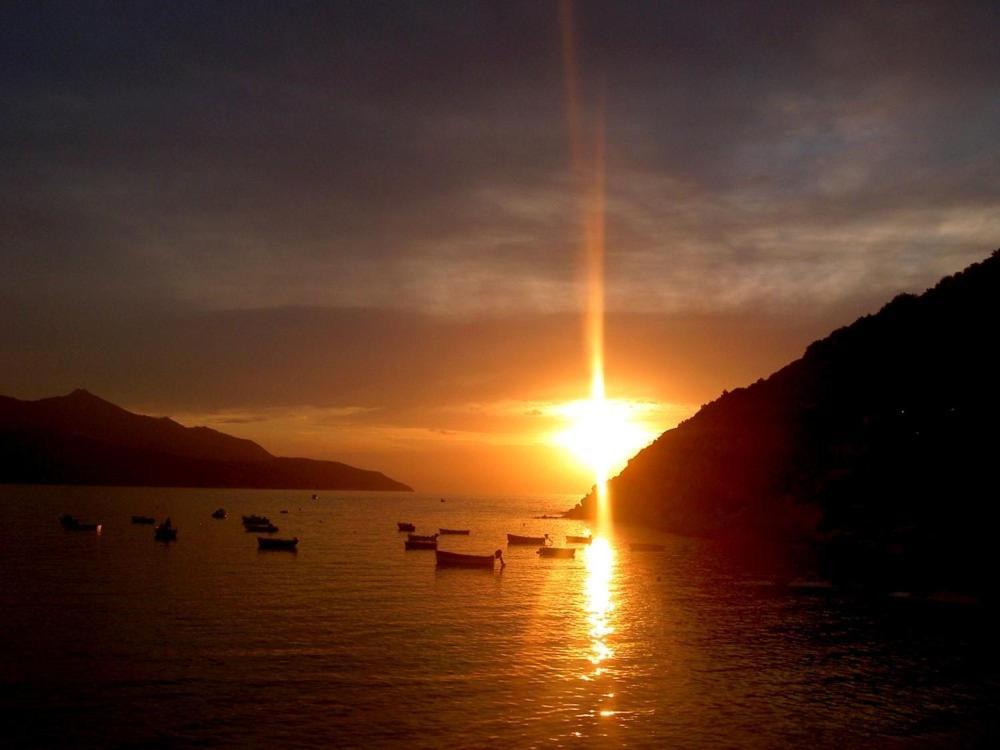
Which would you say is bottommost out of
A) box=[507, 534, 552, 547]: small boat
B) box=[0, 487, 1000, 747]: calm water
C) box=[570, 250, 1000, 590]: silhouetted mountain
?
box=[507, 534, 552, 547]: small boat

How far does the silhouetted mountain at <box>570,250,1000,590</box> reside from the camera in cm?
9638

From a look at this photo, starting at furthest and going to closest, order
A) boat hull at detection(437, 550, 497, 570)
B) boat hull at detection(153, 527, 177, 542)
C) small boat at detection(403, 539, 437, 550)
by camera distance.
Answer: small boat at detection(403, 539, 437, 550), boat hull at detection(153, 527, 177, 542), boat hull at detection(437, 550, 497, 570)

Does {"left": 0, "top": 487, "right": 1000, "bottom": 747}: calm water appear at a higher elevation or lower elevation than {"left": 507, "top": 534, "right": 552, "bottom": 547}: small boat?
higher

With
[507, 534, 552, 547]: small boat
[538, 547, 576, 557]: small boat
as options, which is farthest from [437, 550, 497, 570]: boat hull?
[507, 534, 552, 547]: small boat

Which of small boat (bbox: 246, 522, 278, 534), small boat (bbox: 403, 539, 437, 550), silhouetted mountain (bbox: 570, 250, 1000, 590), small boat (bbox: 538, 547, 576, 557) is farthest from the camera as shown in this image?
small boat (bbox: 246, 522, 278, 534)

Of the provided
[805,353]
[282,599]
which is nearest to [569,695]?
[282,599]

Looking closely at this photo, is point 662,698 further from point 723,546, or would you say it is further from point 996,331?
point 996,331

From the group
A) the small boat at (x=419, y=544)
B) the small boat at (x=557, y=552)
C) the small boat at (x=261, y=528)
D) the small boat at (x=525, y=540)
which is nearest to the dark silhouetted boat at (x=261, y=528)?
the small boat at (x=261, y=528)

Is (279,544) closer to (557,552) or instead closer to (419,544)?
(419,544)

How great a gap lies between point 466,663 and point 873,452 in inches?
3983

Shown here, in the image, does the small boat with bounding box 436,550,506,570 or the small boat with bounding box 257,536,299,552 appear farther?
the small boat with bounding box 257,536,299,552

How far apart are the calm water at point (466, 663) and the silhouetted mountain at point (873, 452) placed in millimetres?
31270

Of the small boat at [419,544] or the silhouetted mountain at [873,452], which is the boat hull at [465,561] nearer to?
the small boat at [419,544]

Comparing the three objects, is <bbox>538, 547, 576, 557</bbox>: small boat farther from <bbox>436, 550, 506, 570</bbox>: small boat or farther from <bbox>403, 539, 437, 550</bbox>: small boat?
<bbox>436, 550, 506, 570</bbox>: small boat
